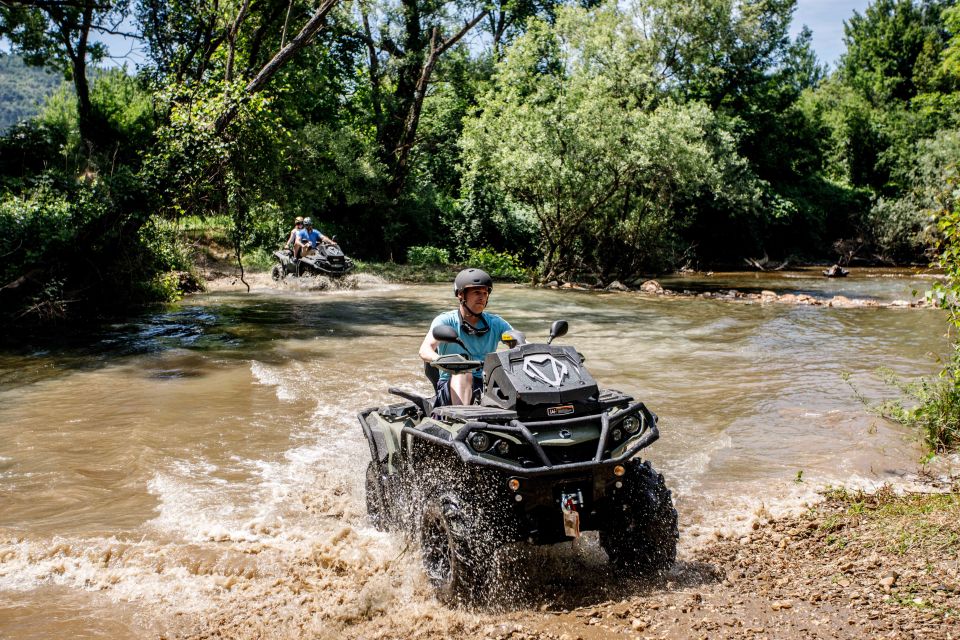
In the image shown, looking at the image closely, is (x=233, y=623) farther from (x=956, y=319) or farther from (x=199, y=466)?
(x=956, y=319)

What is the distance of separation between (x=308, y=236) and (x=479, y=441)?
18272mm

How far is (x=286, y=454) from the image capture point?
738 centimetres

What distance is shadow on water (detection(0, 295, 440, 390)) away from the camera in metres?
11.2

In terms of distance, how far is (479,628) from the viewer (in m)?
3.97

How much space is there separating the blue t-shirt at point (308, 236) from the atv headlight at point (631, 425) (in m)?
18.1

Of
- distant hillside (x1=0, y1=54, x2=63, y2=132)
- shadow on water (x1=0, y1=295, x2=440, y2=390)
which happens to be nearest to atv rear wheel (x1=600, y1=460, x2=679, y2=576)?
shadow on water (x1=0, y1=295, x2=440, y2=390)

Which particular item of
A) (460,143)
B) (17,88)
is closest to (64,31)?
(460,143)

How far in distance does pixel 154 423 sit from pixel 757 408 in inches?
263

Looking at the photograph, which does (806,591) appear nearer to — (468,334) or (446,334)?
(446,334)

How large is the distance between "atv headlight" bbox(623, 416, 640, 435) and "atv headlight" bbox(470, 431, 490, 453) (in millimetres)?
792

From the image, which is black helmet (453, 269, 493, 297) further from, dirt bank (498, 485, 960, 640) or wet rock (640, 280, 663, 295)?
wet rock (640, 280, 663, 295)

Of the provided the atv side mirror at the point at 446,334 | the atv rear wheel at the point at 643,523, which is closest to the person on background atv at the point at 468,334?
the atv side mirror at the point at 446,334

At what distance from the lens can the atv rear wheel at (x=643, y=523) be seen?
170 inches

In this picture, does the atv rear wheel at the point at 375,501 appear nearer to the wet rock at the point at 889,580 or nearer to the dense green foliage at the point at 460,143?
the wet rock at the point at 889,580
